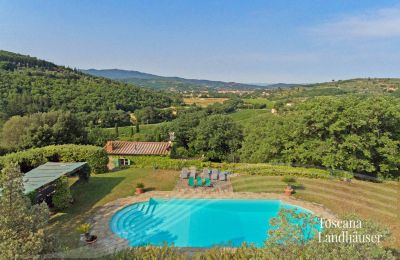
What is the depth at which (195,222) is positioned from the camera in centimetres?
1344

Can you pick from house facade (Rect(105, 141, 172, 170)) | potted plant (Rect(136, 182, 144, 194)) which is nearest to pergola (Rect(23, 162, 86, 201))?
potted plant (Rect(136, 182, 144, 194))

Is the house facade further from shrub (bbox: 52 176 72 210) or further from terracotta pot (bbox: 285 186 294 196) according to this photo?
terracotta pot (bbox: 285 186 294 196)

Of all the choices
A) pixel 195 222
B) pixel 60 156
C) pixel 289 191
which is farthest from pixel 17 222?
pixel 289 191

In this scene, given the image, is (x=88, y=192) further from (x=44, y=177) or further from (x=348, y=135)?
(x=348, y=135)

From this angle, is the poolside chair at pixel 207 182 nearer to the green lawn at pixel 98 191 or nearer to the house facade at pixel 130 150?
the green lawn at pixel 98 191

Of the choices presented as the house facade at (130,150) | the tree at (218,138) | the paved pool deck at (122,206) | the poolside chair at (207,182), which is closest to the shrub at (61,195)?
the paved pool deck at (122,206)

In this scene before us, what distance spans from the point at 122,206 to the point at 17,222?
7360 mm

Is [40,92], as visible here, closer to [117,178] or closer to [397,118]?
[117,178]

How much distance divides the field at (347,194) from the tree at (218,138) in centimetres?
1841

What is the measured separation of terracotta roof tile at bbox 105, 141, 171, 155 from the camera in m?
30.6

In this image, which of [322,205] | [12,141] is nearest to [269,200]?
[322,205]

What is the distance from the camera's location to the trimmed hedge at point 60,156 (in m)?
17.9

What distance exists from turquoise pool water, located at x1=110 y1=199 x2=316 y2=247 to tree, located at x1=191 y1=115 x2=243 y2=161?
21.3 meters

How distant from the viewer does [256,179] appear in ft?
61.1
